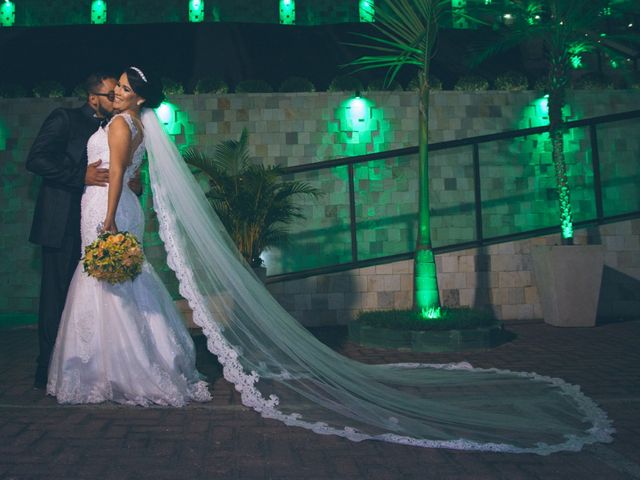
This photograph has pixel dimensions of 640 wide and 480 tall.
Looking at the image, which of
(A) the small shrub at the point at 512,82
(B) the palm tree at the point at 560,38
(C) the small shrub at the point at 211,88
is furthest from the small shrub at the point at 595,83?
→ (C) the small shrub at the point at 211,88

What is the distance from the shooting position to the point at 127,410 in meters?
3.57

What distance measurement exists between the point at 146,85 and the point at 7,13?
17.4m

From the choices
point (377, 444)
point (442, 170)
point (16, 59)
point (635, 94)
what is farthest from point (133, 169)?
point (16, 59)

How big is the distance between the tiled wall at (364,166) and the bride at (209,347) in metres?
4.01

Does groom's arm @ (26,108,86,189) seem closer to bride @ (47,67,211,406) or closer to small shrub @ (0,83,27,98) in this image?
bride @ (47,67,211,406)

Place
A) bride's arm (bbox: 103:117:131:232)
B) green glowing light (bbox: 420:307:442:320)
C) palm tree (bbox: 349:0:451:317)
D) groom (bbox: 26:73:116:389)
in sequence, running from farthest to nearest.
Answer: palm tree (bbox: 349:0:451:317) < green glowing light (bbox: 420:307:442:320) < groom (bbox: 26:73:116:389) < bride's arm (bbox: 103:117:131:232)

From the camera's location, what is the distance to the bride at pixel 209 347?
3451 mm

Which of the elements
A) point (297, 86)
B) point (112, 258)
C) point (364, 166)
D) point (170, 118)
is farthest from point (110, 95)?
point (297, 86)

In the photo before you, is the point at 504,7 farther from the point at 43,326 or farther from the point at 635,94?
the point at 43,326

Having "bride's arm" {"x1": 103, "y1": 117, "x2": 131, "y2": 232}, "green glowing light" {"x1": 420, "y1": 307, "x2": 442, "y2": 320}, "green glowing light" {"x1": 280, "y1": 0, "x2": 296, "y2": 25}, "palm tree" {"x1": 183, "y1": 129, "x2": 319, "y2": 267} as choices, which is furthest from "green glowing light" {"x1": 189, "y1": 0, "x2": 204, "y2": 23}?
"bride's arm" {"x1": 103, "y1": 117, "x2": 131, "y2": 232}

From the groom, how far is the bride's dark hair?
22 cm

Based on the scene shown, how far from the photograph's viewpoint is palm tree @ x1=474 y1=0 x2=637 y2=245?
23.9 ft

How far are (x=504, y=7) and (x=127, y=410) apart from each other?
671cm

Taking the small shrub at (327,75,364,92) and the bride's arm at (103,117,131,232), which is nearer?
the bride's arm at (103,117,131,232)
